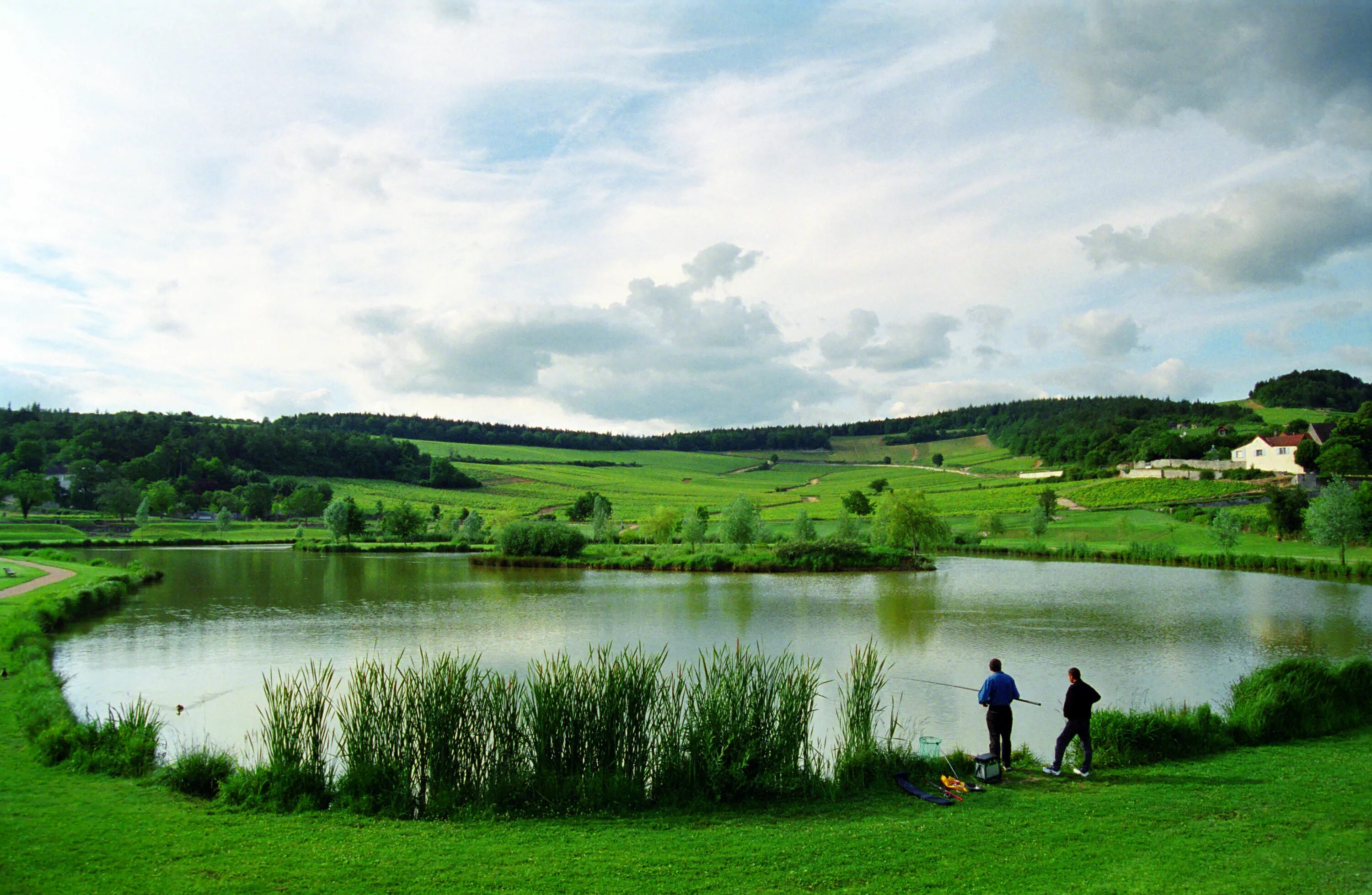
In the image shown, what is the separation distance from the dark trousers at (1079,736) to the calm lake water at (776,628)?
2.47 meters

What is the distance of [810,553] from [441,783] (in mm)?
46339

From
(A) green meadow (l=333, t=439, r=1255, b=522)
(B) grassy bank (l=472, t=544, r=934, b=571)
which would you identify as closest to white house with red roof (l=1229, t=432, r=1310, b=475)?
(A) green meadow (l=333, t=439, r=1255, b=522)

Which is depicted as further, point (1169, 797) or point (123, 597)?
point (123, 597)

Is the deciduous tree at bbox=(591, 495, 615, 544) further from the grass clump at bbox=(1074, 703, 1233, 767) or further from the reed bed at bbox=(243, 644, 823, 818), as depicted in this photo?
the grass clump at bbox=(1074, 703, 1233, 767)

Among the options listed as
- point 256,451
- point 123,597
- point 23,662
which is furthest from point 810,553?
point 256,451

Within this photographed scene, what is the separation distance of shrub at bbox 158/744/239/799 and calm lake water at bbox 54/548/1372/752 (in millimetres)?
3932

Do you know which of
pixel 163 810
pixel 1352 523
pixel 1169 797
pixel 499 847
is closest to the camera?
pixel 499 847

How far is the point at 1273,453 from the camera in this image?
9306cm

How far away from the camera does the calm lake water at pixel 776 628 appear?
19234 mm

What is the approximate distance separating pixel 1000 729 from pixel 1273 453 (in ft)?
334

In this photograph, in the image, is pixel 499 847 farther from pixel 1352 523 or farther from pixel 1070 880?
pixel 1352 523

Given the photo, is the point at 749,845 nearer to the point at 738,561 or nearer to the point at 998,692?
the point at 998,692

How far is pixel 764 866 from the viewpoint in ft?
27.8

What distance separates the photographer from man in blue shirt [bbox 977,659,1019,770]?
12.4 meters
